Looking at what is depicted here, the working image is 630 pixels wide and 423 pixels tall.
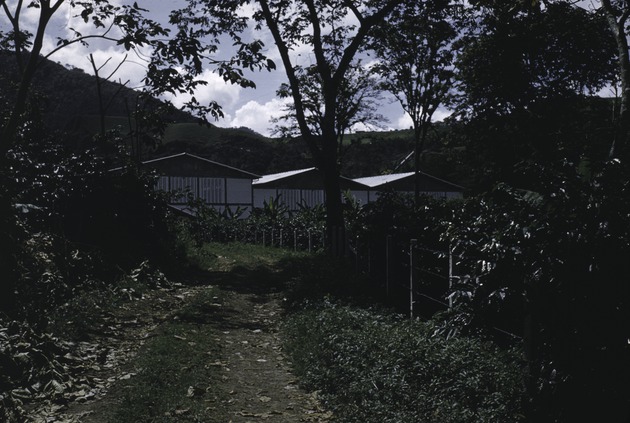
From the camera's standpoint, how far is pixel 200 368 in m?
8.92

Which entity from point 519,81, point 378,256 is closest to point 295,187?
point 519,81

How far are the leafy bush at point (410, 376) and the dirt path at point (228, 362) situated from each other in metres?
0.35

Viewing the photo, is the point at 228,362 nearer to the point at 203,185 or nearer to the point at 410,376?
the point at 410,376

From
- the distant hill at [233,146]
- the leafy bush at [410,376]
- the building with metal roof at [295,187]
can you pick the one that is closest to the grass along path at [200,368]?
the leafy bush at [410,376]

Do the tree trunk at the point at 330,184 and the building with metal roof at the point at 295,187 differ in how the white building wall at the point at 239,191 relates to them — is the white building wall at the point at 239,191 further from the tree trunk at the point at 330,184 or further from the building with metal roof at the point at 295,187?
the tree trunk at the point at 330,184

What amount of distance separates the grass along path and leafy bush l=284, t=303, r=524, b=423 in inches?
14.1

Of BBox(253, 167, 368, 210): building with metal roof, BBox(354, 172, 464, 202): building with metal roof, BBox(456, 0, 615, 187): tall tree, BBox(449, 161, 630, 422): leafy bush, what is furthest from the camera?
BBox(354, 172, 464, 202): building with metal roof

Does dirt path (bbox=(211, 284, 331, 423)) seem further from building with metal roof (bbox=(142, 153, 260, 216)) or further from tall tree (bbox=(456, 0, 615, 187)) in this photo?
building with metal roof (bbox=(142, 153, 260, 216))

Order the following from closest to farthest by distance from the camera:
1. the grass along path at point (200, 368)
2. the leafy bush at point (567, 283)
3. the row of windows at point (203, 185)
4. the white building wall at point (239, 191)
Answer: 1. the leafy bush at point (567, 283)
2. the grass along path at point (200, 368)
3. the row of windows at point (203, 185)
4. the white building wall at point (239, 191)

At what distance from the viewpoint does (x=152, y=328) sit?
11547mm

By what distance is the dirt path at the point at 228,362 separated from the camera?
723 centimetres

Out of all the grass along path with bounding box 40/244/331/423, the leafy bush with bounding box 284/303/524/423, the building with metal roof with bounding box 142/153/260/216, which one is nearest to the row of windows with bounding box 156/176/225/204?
the building with metal roof with bounding box 142/153/260/216

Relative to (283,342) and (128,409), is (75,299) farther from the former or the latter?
(128,409)

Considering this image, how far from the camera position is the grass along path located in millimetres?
7117
